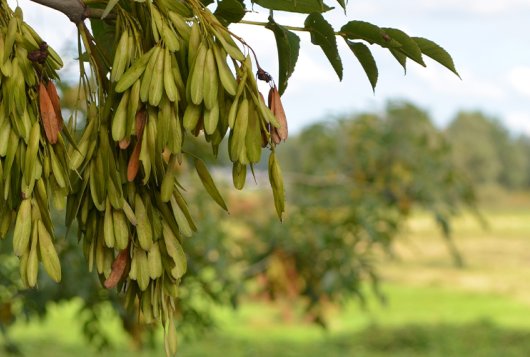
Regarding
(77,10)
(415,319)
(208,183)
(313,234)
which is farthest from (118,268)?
(415,319)

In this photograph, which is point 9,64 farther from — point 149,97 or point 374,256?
point 374,256

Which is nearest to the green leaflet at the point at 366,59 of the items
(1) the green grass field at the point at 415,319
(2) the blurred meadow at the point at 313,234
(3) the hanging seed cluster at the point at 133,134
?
(3) the hanging seed cluster at the point at 133,134

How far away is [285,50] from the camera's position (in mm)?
1019

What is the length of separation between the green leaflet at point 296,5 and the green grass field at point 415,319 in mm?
2548

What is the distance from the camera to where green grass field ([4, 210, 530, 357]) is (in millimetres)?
8609

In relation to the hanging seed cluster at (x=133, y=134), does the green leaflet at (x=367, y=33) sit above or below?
above

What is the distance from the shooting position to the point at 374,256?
385 cm

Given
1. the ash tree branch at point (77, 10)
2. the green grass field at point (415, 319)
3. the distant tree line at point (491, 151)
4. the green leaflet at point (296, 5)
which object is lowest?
the green grass field at point (415, 319)

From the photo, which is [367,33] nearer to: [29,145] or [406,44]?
[406,44]

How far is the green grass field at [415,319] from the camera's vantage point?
861 cm

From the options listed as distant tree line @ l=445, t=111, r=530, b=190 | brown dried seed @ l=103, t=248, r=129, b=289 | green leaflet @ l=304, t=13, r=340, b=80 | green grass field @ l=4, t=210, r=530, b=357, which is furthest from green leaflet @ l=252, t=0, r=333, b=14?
distant tree line @ l=445, t=111, r=530, b=190

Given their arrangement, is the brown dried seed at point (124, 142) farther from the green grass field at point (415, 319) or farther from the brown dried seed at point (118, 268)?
the green grass field at point (415, 319)

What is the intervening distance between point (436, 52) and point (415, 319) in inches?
472

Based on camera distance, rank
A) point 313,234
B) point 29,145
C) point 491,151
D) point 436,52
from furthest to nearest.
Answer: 1. point 491,151
2. point 313,234
3. point 436,52
4. point 29,145
